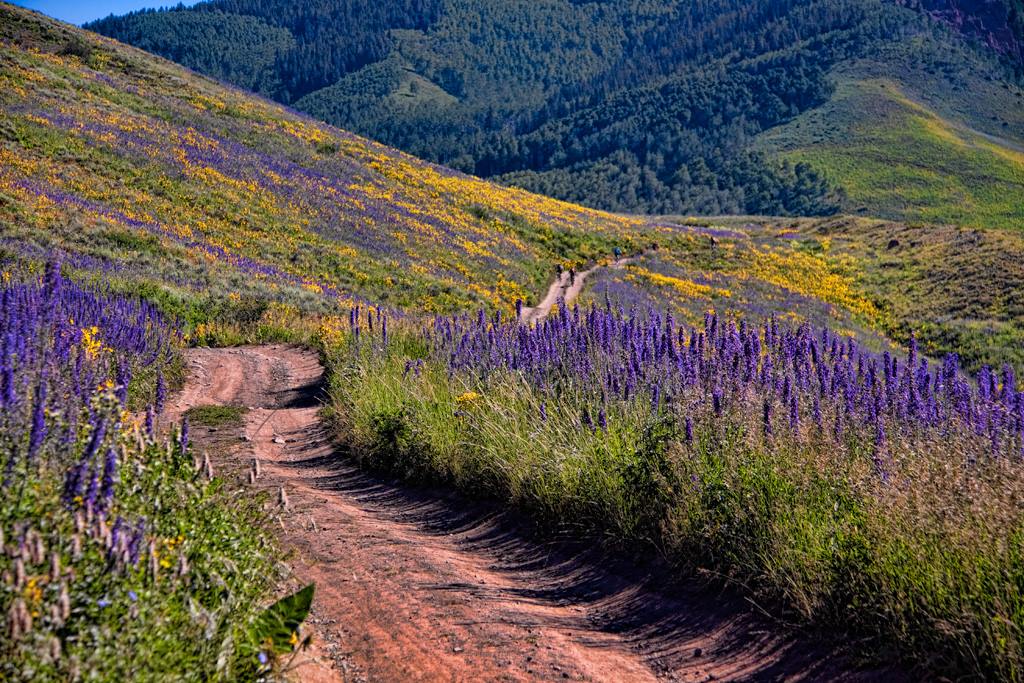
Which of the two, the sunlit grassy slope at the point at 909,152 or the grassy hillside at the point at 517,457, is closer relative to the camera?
the grassy hillside at the point at 517,457

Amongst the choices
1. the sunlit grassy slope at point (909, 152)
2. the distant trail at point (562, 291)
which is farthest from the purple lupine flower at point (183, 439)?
the sunlit grassy slope at point (909, 152)

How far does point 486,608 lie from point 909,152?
378 ft

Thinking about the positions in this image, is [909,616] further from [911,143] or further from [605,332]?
[911,143]

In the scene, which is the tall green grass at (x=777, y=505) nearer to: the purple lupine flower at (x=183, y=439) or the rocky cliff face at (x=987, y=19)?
the purple lupine flower at (x=183, y=439)

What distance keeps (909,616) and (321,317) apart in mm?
15752

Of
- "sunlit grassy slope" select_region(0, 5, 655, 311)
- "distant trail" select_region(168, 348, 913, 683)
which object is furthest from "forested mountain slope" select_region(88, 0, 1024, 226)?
"distant trail" select_region(168, 348, 913, 683)

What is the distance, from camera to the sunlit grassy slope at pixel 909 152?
8550cm

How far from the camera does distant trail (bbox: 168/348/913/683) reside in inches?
144

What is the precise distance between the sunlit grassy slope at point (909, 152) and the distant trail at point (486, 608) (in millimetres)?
83881

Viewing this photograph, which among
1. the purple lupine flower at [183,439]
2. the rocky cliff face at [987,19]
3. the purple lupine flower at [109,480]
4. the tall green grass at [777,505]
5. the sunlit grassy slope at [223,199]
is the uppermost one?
the rocky cliff face at [987,19]

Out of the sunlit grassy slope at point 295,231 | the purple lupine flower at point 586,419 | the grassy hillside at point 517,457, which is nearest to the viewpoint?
the grassy hillside at point 517,457

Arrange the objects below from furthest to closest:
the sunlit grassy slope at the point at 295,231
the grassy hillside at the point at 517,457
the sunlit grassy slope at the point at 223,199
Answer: the sunlit grassy slope at the point at 223,199 → the sunlit grassy slope at the point at 295,231 → the grassy hillside at the point at 517,457

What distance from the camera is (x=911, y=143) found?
105125 mm

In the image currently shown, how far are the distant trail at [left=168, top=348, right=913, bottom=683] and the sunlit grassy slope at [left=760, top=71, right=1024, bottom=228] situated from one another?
83881 mm
